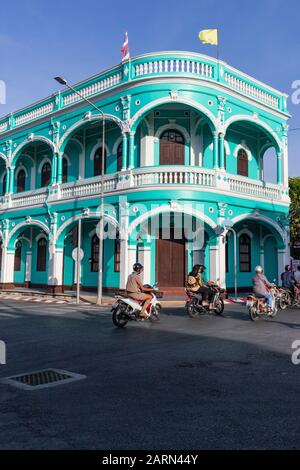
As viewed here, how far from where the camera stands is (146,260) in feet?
63.8

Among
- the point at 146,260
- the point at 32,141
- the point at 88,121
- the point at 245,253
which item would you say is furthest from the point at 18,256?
the point at 245,253

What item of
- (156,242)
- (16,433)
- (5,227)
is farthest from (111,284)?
(16,433)

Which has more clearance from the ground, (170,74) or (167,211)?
(170,74)

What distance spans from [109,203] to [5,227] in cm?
923

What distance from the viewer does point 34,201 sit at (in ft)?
80.0

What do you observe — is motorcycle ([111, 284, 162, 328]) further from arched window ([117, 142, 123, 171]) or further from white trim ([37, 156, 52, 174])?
white trim ([37, 156, 52, 174])

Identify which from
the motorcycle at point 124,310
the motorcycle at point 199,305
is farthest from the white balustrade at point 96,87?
the motorcycle at point 124,310

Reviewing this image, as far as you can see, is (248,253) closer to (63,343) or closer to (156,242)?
(156,242)

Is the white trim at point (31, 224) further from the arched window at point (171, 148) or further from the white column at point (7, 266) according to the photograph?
the arched window at point (171, 148)

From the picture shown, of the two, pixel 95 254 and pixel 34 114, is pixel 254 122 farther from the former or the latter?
pixel 34 114

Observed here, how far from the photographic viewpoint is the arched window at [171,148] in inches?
821

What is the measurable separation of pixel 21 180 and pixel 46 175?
291cm

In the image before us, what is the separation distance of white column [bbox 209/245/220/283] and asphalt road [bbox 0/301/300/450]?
8.09 m
